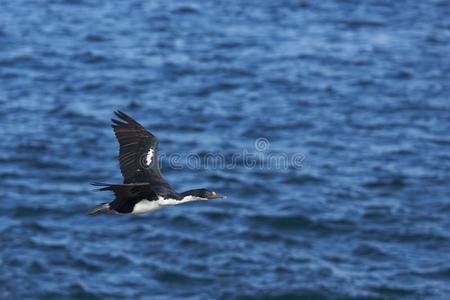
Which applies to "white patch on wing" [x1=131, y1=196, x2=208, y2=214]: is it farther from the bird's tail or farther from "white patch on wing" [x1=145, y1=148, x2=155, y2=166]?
"white patch on wing" [x1=145, y1=148, x2=155, y2=166]

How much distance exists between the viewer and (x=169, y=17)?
45875 millimetres

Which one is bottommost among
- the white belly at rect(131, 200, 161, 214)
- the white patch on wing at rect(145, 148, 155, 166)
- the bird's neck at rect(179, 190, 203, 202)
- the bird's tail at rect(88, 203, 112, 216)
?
the bird's tail at rect(88, 203, 112, 216)

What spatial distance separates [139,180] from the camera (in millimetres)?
15062

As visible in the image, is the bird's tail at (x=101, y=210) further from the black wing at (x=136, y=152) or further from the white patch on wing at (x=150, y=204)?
the black wing at (x=136, y=152)

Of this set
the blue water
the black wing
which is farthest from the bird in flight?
the blue water

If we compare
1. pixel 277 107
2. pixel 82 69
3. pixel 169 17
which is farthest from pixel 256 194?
pixel 169 17

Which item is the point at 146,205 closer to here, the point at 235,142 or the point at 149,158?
the point at 149,158

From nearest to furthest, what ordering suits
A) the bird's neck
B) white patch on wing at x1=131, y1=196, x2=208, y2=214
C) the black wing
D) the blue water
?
white patch on wing at x1=131, y1=196, x2=208, y2=214 → the bird's neck → the black wing → the blue water

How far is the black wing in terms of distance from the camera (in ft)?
49.8

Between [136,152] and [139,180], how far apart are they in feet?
1.78

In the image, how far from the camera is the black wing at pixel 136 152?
15188 mm

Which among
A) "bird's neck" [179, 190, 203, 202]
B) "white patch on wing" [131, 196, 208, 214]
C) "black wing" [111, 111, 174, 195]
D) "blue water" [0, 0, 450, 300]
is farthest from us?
"blue water" [0, 0, 450, 300]

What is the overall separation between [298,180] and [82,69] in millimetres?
12886

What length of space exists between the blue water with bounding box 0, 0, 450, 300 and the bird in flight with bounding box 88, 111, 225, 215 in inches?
517
